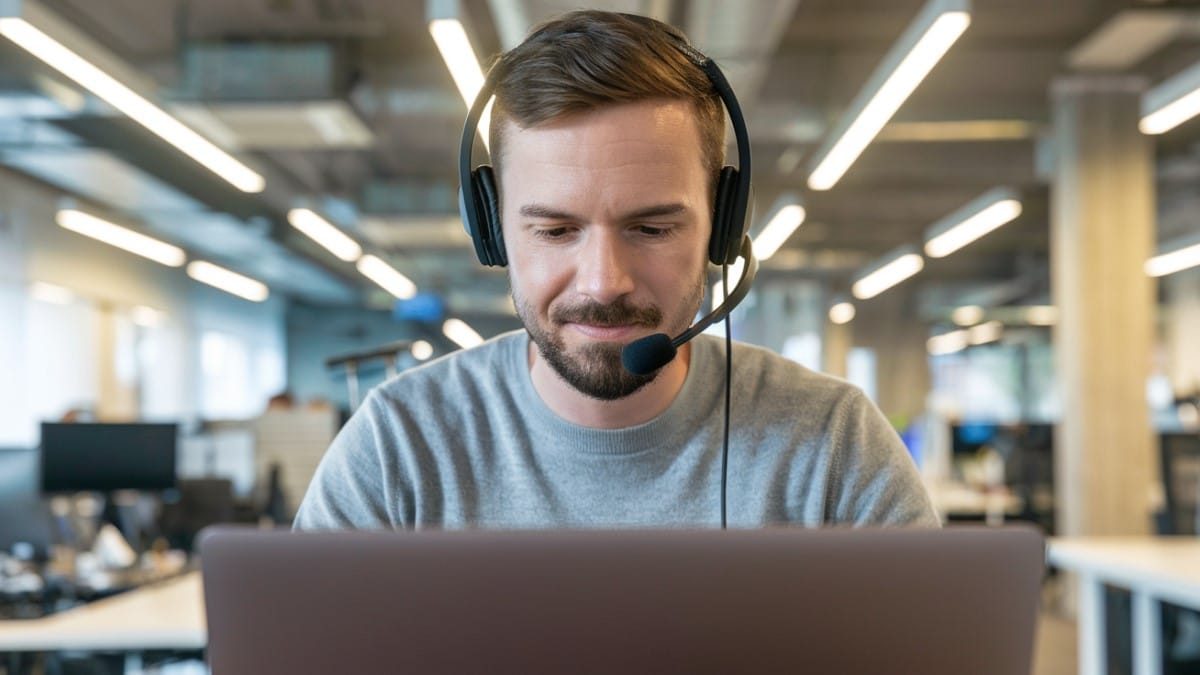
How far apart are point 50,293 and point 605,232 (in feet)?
33.1

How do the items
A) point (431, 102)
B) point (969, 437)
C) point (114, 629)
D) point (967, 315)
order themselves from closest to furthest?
point (114, 629), point (431, 102), point (969, 437), point (967, 315)

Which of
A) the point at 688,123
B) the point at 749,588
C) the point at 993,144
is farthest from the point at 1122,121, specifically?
the point at 749,588

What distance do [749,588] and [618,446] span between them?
601 mm

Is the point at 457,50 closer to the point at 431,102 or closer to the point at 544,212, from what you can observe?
the point at 544,212

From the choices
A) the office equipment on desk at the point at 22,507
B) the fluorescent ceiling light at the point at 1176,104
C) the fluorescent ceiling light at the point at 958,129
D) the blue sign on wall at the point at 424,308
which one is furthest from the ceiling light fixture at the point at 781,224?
the blue sign on wall at the point at 424,308

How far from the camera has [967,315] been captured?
17.1m

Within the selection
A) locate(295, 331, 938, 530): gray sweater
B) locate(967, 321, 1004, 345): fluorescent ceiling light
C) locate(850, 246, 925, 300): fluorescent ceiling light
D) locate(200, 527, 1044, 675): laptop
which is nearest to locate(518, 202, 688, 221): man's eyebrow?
locate(295, 331, 938, 530): gray sweater

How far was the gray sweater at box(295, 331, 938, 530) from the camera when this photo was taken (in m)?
1.16

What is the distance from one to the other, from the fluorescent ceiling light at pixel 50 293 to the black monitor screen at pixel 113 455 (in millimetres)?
5325

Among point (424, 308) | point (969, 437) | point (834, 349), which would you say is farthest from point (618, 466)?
point (834, 349)

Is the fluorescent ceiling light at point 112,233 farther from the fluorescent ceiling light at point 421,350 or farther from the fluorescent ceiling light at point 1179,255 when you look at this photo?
the fluorescent ceiling light at point 1179,255

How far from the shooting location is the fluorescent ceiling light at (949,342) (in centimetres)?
1883

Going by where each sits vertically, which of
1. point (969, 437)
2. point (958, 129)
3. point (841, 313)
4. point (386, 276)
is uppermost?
point (958, 129)

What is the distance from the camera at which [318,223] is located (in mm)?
8656
